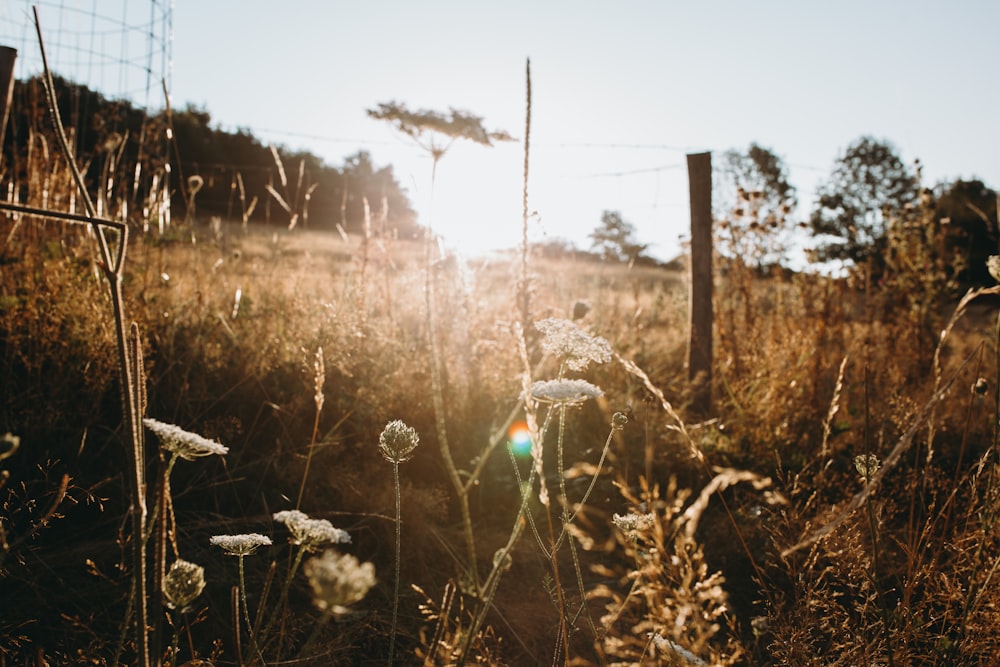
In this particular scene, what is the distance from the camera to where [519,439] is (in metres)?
3.21

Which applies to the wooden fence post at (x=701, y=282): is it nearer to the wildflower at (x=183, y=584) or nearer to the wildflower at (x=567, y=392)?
the wildflower at (x=567, y=392)

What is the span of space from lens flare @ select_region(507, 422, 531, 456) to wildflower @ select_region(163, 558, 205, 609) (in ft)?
7.26

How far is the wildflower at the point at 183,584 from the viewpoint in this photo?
92cm

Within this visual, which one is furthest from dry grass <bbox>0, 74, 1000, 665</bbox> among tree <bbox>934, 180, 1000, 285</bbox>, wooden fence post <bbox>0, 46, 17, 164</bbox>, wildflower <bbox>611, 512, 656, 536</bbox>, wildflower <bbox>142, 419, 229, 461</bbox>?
tree <bbox>934, 180, 1000, 285</bbox>

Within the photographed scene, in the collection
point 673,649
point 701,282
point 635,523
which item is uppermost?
point 701,282

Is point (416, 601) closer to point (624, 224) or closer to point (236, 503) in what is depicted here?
point (236, 503)

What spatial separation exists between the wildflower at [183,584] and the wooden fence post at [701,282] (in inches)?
132

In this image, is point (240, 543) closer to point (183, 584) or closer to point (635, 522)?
point (183, 584)

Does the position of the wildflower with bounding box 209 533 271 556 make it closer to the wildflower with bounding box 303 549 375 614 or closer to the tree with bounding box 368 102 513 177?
the wildflower with bounding box 303 549 375 614

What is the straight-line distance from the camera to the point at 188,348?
3.15 m

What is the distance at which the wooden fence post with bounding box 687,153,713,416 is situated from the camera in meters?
4.01

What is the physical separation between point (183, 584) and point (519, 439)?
233 centimetres

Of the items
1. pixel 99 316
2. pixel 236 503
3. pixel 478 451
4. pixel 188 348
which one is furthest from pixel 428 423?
pixel 99 316

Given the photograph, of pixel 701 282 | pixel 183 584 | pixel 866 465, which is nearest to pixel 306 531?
pixel 183 584
